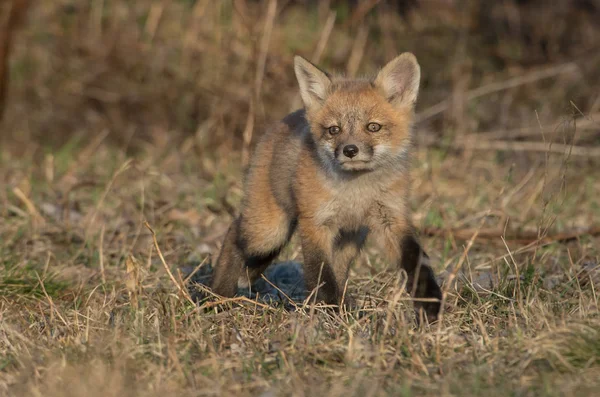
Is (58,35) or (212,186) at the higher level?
(58,35)

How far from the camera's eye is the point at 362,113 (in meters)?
4.43

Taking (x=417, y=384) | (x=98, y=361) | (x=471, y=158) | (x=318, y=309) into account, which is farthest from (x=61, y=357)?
(x=471, y=158)

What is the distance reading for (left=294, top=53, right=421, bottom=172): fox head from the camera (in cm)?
429

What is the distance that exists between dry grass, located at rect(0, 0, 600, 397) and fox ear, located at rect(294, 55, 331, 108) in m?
1.07

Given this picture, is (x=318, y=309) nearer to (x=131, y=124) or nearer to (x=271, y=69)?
(x=271, y=69)

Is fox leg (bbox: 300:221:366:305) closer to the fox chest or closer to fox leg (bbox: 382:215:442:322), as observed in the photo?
the fox chest

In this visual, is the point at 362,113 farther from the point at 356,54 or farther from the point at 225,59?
the point at 225,59

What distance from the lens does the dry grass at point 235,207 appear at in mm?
3385

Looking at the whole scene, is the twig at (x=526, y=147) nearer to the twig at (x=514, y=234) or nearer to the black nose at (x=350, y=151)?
the twig at (x=514, y=234)

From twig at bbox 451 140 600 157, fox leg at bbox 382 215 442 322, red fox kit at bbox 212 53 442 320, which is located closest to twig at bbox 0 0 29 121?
twig at bbox 451 140 600 157

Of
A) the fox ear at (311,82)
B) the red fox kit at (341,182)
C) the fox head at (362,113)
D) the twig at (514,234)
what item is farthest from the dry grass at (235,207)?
the fox ear at (311,82)

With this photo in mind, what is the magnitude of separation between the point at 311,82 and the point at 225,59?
4.22 m

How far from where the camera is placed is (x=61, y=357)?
11.6ft

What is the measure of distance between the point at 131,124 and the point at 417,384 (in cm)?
705
